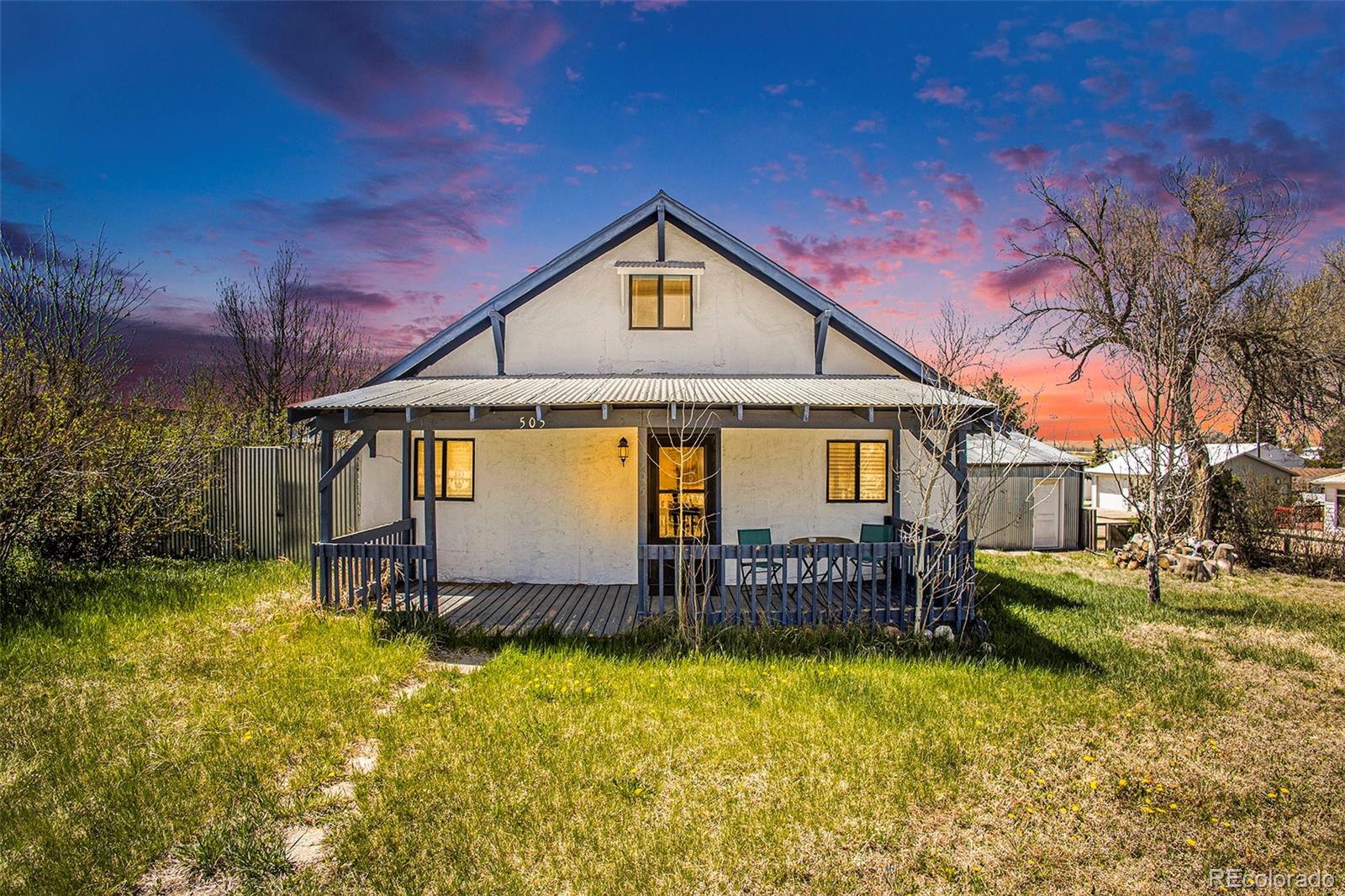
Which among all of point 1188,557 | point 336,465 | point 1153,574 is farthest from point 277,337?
point 1188,557

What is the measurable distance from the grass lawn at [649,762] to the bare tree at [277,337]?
16.8 m

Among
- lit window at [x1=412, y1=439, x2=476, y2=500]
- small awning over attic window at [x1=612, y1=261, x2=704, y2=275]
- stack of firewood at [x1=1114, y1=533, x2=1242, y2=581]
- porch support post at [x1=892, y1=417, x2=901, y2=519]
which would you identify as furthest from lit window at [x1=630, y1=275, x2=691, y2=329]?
stack of firewood at [x1=1114, y1=533, x2=1242, y2=581]

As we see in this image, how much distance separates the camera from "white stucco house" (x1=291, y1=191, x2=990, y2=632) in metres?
9.74

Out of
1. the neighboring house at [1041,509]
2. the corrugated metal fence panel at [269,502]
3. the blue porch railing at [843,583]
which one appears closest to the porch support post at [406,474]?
the corrugated metal fence panel at [269,502]

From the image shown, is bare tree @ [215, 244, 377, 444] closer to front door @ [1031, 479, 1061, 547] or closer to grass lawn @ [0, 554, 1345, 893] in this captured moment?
grass lawn @ [0, 554, 1345, 893]

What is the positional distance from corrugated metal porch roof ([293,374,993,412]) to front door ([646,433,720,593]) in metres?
1.15

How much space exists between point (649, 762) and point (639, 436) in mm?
5469

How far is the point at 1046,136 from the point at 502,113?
12387 millimetres

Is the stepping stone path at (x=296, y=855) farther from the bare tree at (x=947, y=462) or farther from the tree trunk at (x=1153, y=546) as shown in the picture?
the tree trunk at (x=1153, y=546)

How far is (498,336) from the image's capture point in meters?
10.5

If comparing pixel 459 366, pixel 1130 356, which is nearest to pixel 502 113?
pixel 459 366

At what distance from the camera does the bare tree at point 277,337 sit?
21000 millimetres

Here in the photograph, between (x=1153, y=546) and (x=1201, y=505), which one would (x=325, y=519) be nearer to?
(x=1153, y=546)

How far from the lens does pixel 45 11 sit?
33.7 ft
